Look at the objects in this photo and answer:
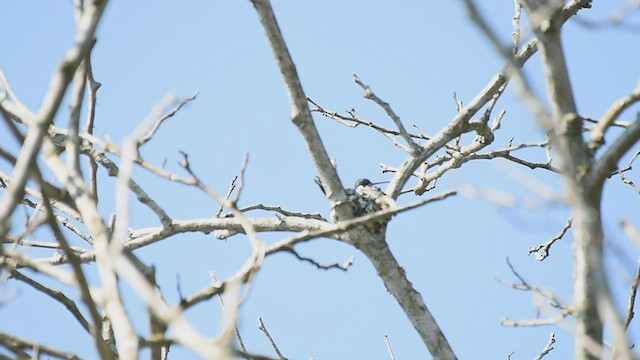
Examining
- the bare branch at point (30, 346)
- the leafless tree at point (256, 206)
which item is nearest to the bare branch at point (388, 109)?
the leafless tree at point (256, 206)

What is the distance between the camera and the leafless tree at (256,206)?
1.51 meters

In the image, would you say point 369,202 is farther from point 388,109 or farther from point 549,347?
point 549,347

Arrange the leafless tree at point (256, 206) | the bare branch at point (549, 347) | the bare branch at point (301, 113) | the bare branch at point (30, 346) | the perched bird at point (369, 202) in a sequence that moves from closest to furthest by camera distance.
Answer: the leafless tree at point (256, 206)
the bare branch at point (30, 346)
the bare branch at point (301, 113)
the perched bird at point (369, 202)
the bare branch at point (549, 347)

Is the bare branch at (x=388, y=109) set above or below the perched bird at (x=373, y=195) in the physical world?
above

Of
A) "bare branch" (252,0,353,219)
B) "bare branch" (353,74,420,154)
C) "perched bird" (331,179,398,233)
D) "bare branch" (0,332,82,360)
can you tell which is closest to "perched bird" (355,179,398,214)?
"perched bird" (331,179,398,233)

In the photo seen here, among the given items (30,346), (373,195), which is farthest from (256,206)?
(30,346)

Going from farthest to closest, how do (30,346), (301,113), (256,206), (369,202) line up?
(256,206) < (369,202) < (301,113) < (30,346)

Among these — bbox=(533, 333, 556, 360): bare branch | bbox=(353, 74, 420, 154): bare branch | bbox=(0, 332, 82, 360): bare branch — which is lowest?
bbox=(0, 332, 82, 360): bare branch

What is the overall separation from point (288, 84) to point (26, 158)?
59.9 inches

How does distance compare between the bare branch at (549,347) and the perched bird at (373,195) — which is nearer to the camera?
the perched bird at (373,195)

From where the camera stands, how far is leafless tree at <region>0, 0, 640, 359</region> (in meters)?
1.51

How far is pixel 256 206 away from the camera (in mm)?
3701

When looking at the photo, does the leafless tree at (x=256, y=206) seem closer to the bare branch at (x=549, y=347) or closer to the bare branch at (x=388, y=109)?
the bare branch at (x=388, y=109)

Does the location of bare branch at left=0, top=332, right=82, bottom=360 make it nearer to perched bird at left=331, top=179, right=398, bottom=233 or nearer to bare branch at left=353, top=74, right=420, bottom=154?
perched bird at left=331, top=179, right=398, bottom=233
